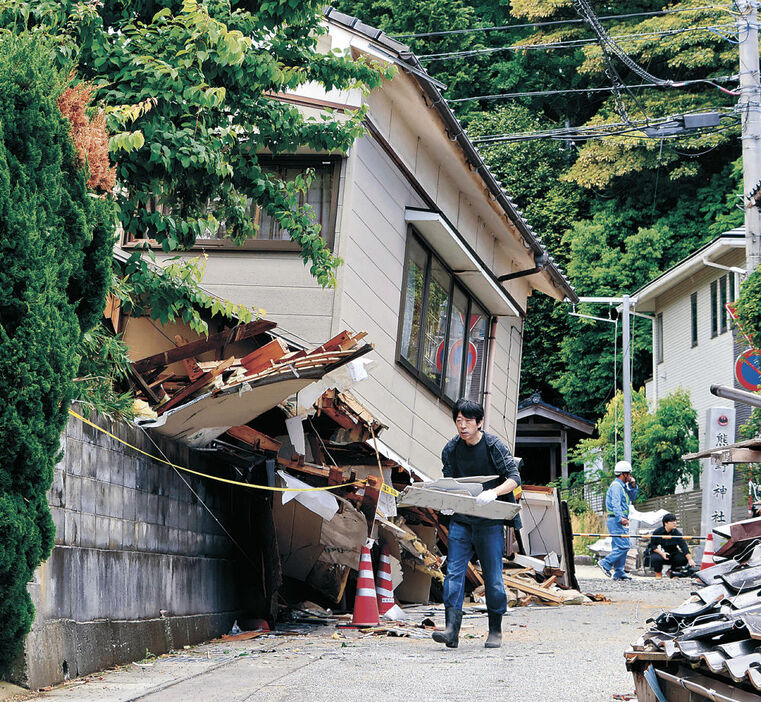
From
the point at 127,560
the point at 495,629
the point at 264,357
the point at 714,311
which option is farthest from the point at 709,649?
the point at 714,311

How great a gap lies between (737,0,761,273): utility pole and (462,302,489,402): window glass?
4.27m

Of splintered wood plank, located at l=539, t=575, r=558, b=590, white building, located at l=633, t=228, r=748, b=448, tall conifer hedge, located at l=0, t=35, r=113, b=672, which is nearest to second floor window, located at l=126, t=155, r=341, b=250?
splintered wood plank, located at l=539, t=575, r=558, b=590

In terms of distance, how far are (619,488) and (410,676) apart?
14192 mm

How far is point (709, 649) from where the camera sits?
547cm

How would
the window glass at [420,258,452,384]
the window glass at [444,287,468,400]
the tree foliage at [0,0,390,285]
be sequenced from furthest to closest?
the window glass at [444,287,468,400] < the window glass at [420,258,452,384] < the tree foliage at [0,0,390,285]

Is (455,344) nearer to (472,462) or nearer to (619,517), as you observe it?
(619,517)

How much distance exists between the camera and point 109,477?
761 cm

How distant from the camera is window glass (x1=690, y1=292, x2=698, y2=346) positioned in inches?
1361

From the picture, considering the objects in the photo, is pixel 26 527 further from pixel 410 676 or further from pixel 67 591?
pixel 410 676

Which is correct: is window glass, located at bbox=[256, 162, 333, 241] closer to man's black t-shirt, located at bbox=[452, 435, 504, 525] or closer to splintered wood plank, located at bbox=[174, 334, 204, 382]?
splintered wood plank, located at bbox=[174, 334, 204, 382]

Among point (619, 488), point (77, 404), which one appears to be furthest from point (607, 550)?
point (77, 404)

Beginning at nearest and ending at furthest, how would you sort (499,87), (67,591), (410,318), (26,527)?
(26,527) → (67,591) → (410,318) → (499,87)

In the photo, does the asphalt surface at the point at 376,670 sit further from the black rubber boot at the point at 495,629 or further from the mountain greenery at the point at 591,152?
the mountain greenery at the point at 591,152

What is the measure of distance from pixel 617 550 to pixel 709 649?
52.3 ft
